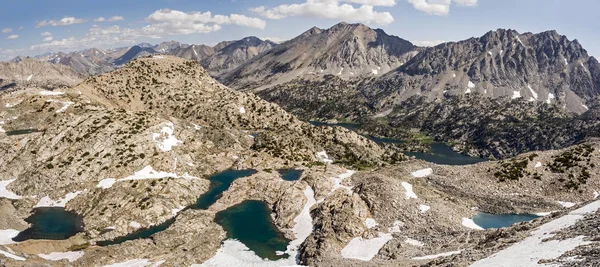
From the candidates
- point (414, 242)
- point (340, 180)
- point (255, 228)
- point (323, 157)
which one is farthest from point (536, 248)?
point (323, 157)

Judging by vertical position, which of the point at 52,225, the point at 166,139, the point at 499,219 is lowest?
the point at 52,225

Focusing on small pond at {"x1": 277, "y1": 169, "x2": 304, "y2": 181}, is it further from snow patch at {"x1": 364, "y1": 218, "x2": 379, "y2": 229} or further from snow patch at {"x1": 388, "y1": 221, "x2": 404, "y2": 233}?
snow patch at {"x1": 388, "y1": 221, "x2": 404, "y2": 233}

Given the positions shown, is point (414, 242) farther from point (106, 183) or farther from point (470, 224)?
point (106, 183)

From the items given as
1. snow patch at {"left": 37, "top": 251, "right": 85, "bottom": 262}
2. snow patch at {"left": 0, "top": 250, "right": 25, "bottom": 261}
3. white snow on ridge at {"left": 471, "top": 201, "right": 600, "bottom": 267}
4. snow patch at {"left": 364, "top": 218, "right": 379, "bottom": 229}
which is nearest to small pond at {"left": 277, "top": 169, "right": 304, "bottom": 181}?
snow patch at {"left": 364, "top": 218, "right": 379, "bottom": 229}

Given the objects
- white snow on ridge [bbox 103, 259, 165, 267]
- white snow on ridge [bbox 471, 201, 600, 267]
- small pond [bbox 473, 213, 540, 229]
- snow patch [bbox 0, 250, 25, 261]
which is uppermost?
white snow on ridge [bbox 471, 201, 600, 267]

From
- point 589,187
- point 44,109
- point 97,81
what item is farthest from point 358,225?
point 97,81

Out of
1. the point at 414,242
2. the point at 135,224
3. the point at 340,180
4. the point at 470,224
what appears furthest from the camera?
the point at 340,180
